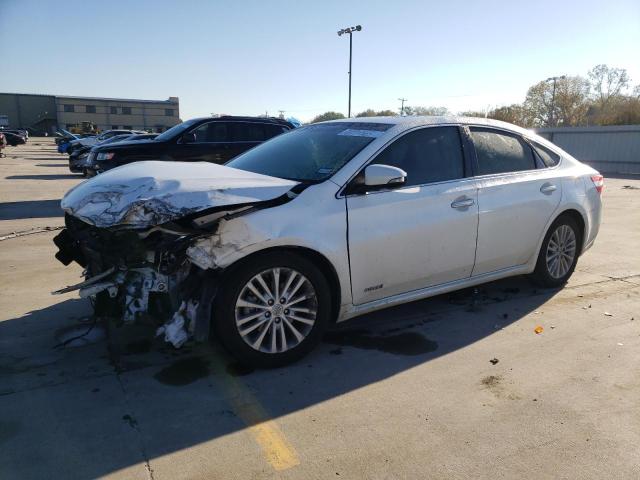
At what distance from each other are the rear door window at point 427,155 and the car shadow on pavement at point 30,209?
692 cm

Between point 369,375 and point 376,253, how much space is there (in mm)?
879

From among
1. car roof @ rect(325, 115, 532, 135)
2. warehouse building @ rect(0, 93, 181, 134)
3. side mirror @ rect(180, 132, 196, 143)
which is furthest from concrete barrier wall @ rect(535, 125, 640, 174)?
warehouse building @ rect(0, 93, 181, 134)

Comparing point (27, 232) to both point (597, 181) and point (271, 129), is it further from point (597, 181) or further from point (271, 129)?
point (597, 181)

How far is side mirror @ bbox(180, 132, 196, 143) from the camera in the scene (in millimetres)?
10547

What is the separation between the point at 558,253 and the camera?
17.1ft

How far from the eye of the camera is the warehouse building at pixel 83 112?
93438 mm

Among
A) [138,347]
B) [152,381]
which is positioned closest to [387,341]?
[152,381]

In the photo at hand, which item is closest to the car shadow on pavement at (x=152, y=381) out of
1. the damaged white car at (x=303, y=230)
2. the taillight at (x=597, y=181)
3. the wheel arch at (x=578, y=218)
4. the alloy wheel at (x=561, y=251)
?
the damaged white car at (x=303, y=230)

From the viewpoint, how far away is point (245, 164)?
4.55m

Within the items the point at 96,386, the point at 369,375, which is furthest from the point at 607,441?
the point at 96,386

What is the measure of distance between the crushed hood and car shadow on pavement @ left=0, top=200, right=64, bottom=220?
5894 mm

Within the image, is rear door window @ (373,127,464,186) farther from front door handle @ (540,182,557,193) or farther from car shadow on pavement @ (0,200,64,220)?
car shadow on pavement @ (0,200,64,220)

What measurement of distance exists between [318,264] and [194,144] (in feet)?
25.5

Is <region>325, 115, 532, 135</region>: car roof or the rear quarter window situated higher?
<region>325, 115, 532, 135</region>: car roof
